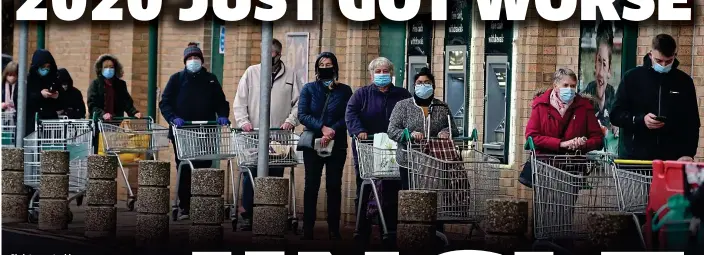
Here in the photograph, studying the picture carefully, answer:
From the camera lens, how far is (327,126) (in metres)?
20.0

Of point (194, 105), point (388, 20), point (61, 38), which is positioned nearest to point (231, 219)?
point (194, 105)

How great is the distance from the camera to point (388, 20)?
23297 mm

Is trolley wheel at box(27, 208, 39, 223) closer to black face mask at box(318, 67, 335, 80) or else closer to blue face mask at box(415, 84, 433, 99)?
black face mask at box(318, 67, 335, 80)

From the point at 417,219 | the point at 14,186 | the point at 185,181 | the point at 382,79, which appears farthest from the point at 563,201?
the point at 14,186

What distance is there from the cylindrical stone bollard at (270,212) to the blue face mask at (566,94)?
240 centimetres

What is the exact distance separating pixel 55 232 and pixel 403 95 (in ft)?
12.4

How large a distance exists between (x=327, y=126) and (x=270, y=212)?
1.91 metres

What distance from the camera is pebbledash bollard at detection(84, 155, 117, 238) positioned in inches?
794

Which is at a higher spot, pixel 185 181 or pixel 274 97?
pixel 274 97

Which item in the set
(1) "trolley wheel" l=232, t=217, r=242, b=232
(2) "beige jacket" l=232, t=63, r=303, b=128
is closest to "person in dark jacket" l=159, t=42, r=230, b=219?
(2) "beige jacket" l=232, t=63, r=303, b=128

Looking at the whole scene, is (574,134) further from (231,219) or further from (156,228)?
(231,219)

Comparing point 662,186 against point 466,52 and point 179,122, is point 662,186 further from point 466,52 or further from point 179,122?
point 179,122

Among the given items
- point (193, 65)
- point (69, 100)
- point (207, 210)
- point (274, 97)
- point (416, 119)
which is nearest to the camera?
point (416, 119)

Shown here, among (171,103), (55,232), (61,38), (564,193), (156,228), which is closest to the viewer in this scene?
(564,193)
